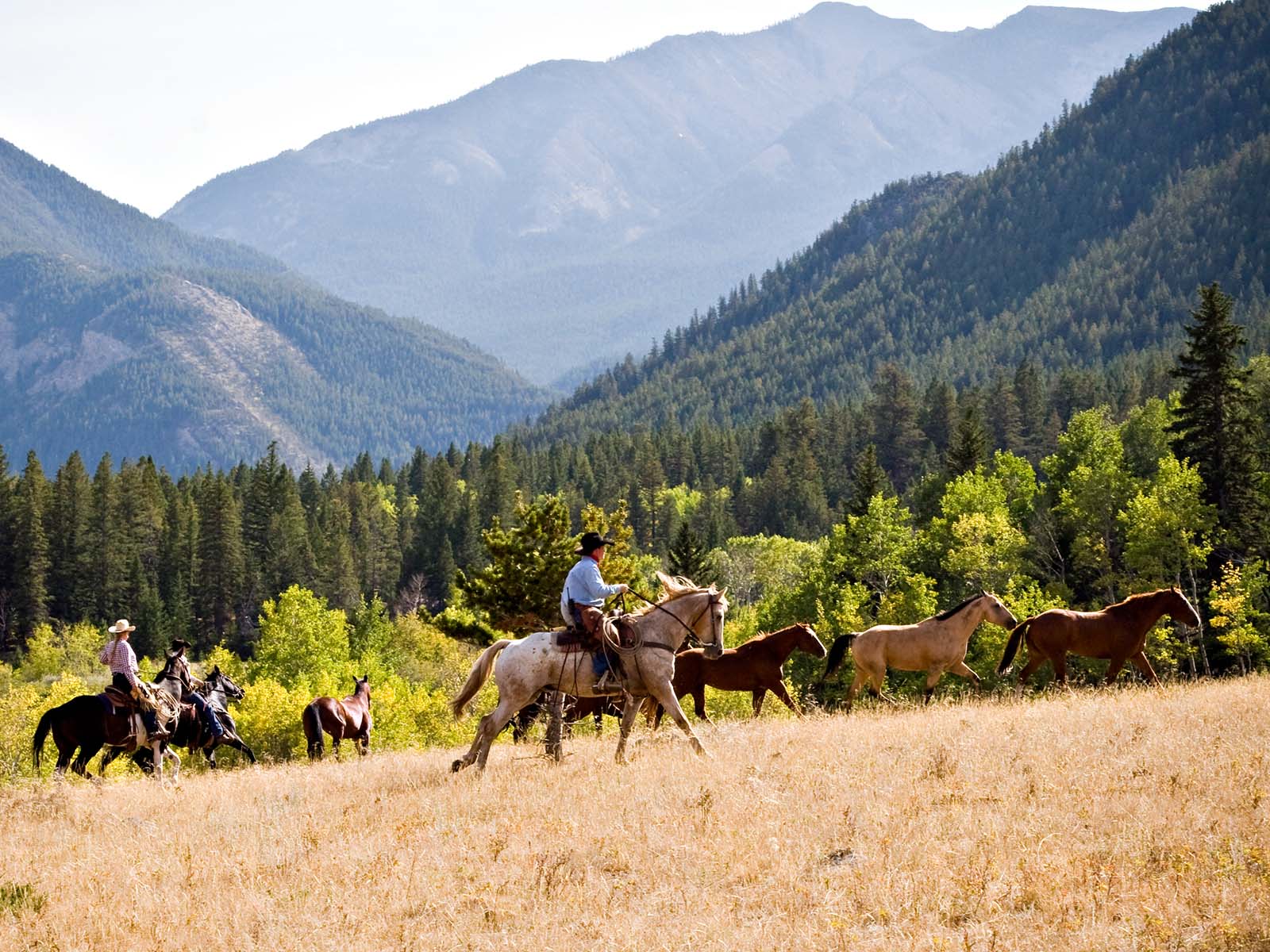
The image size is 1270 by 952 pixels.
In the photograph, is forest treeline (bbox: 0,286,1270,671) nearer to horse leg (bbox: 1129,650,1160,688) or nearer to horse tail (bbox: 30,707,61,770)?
horse tail (bbox: 30,707,61,770)

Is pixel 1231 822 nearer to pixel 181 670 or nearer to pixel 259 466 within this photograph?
pixel 181 670

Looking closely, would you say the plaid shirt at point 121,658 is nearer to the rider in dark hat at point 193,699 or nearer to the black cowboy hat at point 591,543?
the rider in dark hat at point 193,699

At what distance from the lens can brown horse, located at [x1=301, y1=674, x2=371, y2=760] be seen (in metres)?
30.8

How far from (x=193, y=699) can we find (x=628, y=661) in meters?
12.8

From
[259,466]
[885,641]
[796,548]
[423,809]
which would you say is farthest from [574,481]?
[423,809]

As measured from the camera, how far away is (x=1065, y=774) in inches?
581

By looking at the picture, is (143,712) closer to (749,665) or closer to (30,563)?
(749,665)

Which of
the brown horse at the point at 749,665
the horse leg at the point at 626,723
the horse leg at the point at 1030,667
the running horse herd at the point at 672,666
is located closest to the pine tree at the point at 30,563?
the running horse herd at the point at 672,666

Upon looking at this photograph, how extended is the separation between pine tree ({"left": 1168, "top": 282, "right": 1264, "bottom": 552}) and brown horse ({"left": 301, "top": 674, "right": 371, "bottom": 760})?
36704 mm

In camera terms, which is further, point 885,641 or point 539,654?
point 885,641

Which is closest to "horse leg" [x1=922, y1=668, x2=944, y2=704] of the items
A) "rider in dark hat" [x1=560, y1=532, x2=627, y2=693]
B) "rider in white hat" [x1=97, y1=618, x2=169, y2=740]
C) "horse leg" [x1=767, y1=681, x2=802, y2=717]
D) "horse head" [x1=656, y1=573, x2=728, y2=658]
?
"horse leg" [x1=767, y1=681, x2=802, y2=717]

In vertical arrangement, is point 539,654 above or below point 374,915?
Result: above

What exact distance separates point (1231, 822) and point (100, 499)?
129m

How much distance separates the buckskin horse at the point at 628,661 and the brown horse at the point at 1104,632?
8958mm
